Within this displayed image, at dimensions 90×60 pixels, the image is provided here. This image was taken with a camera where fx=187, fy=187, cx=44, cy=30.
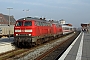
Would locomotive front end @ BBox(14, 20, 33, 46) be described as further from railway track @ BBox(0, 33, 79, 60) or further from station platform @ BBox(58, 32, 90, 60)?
station platform @ BBox(58, 32, 90, 60)

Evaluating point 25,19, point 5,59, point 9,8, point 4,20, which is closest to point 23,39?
point 25,19

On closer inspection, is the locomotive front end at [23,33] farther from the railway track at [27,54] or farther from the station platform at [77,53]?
the station platform at [77,53]

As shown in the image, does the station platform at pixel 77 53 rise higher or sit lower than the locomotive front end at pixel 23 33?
lower

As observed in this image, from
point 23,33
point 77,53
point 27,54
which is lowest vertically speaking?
point 27,54

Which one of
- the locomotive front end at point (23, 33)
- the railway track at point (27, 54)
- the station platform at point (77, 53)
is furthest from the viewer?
the locomotive front end at point (23, 33)

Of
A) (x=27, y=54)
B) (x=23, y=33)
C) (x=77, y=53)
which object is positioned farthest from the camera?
(x=23, y=33)

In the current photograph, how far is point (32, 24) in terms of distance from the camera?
20172 mm

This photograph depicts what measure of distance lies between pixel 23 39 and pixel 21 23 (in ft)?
6.05

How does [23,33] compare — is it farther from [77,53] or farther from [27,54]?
[77,53]

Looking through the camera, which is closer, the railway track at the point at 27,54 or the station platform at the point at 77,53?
the station platform at the point at 77,53

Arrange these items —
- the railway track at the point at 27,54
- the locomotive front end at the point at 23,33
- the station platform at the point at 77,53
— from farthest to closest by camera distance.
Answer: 1. the locomotive front end at the point at 23,33
2. the railway track at the point at 27,54
3. the station platform at the point at 77,53

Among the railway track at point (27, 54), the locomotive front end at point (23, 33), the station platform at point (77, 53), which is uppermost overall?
the locomotive front end at point (23, 33)

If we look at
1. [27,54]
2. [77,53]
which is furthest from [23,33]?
[77,53]

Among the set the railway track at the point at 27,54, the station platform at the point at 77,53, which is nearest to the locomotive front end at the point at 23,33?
the railway track at the point at 27,54
